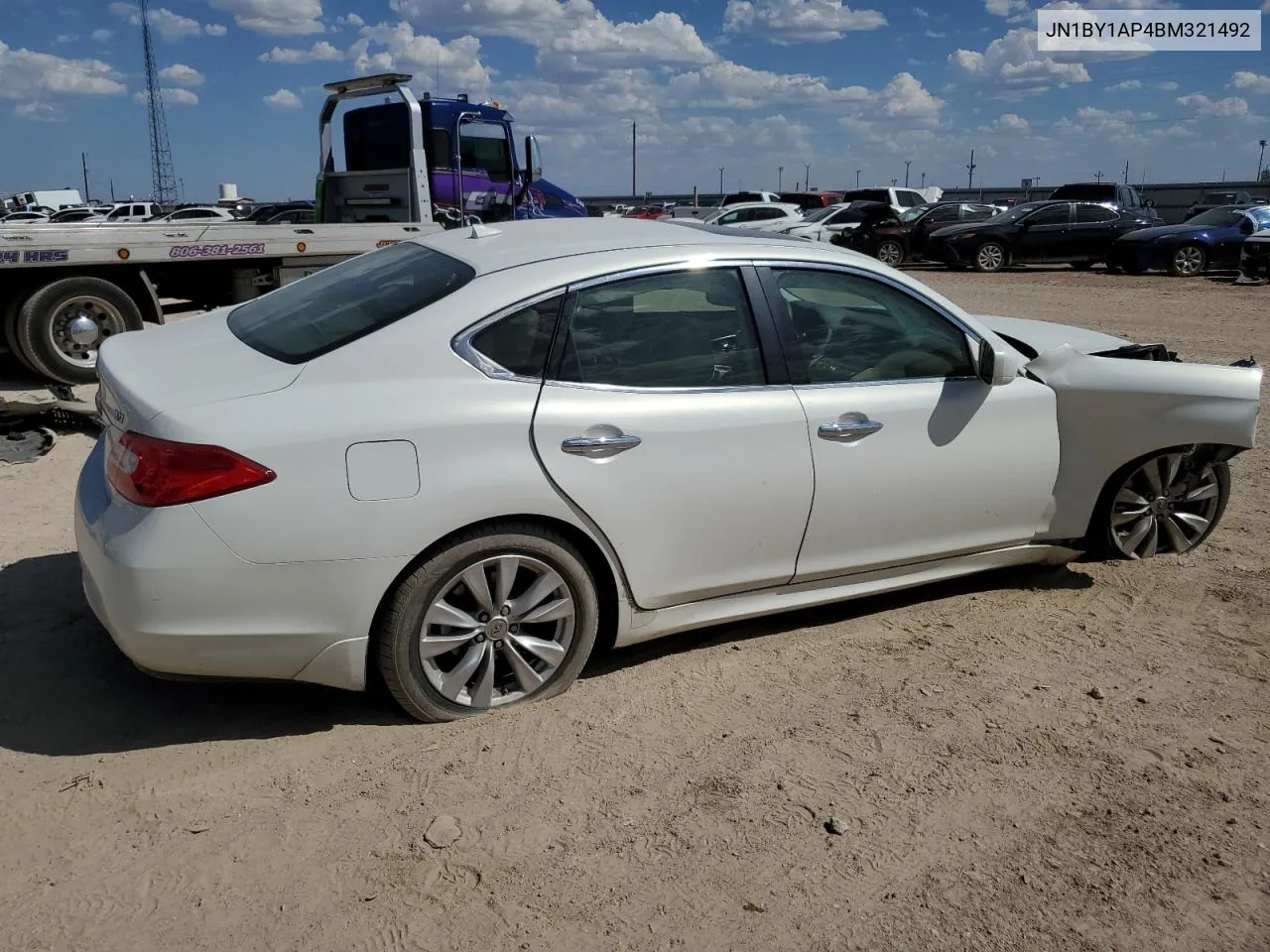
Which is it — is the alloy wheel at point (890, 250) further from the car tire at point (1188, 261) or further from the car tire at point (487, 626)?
the car tire at point (487, 626)

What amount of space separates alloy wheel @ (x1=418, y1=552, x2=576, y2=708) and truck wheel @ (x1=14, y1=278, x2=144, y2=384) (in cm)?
707

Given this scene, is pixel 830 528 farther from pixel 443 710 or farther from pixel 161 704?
pixel 161 704

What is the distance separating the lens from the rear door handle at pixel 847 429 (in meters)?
3.77

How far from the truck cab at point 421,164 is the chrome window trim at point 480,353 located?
9271mm

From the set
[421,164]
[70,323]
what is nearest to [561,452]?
[70,323]

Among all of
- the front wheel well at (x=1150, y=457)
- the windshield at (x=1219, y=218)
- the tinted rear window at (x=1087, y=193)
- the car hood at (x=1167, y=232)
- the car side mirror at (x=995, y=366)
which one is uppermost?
the tinted rear window at (x=1087, y=193)

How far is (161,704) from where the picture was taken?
3.55 meters

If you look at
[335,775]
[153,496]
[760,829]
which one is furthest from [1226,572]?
[153,496]

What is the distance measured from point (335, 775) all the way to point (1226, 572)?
3.93 m

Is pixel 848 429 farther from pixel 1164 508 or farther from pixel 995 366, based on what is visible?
pixel 1164 508

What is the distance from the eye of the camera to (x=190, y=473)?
2.96 m

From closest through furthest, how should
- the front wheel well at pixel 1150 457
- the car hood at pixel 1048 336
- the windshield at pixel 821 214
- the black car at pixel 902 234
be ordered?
1. the front wheel well at pixel 1150 457
2. the car hood at pixel 1048 336
3. the black car at pixel 902 234
4. the windshield at pixel 821 214

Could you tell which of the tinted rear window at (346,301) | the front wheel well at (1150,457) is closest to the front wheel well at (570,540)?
the tinted rear window at (346,301)

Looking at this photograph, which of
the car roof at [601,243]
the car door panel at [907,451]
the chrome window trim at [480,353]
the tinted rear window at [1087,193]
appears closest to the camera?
the chrome window trim at [480,353]
